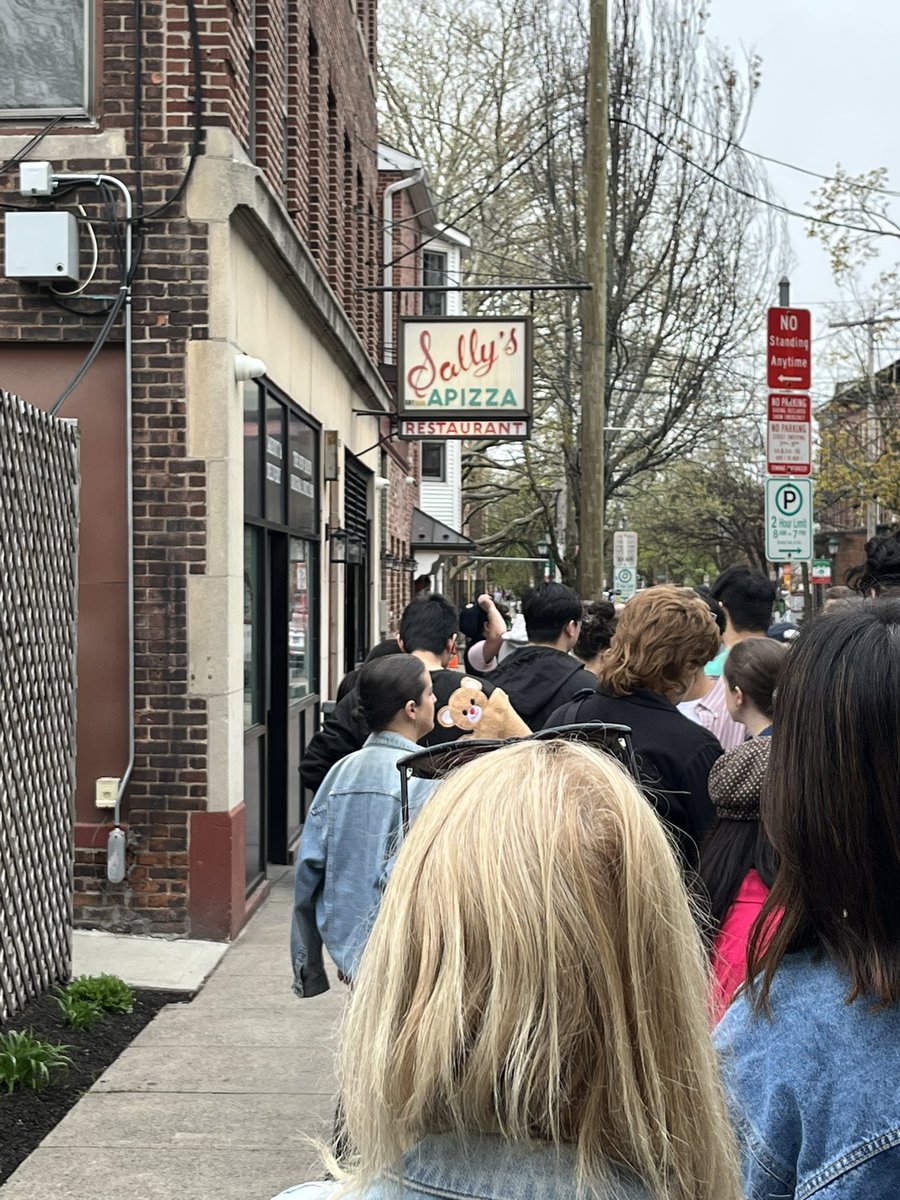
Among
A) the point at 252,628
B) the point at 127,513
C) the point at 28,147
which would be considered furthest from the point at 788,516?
the point at 28,147

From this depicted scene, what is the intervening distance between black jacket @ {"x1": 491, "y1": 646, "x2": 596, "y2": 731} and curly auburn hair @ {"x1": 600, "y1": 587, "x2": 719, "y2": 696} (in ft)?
6.70

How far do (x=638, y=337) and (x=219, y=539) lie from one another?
63.1 ft

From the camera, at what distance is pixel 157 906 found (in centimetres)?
798

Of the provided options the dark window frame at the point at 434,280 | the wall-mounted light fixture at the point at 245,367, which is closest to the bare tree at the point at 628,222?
the dark window frame at the point at 434,280

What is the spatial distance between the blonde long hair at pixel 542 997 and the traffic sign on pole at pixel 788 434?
8345mm

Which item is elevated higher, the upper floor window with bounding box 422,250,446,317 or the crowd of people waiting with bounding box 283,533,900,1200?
the upper floor window with bounding box 422,250,446,317

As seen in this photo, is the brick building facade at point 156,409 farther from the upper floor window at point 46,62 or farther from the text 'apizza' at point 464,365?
the text 'apizza' at point 464,365

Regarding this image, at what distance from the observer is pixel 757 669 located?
4016 millimetres

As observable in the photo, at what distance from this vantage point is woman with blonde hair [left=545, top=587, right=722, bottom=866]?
4141 millimetres

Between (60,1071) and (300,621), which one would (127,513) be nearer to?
(60,1071)

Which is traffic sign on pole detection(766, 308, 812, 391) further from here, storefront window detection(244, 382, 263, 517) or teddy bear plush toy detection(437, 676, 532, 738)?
teddy bear plush toy detection(437, 676, 532, 738)

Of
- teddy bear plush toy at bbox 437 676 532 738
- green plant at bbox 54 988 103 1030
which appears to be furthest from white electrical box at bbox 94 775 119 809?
teddy bear plush toy at bbox 437 676 532 738

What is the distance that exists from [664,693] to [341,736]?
6.23 ft

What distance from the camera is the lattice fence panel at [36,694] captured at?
6.00 meters
